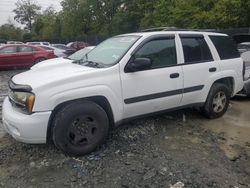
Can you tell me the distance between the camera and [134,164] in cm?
407

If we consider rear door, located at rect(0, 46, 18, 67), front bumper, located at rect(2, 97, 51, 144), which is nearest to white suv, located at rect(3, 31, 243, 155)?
front bumper, located at rect(2, 97, 51, 144)

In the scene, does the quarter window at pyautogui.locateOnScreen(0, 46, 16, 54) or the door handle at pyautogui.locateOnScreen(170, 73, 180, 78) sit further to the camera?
the quarter window at pyautogui.locateOnScreen(0, 46, 16, 54)

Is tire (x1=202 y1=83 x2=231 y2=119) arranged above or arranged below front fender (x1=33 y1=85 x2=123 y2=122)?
below

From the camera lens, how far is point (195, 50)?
18.0ft

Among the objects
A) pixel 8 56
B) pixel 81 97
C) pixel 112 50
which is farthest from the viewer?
pixel 8 56

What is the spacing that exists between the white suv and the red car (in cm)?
1100

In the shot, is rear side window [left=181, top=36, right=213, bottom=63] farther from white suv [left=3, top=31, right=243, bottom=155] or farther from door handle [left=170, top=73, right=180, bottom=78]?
door handle [left=170, top=73, right=180, bottom=78]

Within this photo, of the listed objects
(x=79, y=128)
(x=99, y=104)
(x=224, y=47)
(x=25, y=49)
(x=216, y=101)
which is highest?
(x=224, y=47)

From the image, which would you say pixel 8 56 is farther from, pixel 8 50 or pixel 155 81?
pixel 155 81

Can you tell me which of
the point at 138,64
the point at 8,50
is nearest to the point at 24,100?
the point at 138,64

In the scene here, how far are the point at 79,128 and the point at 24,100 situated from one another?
812 mm

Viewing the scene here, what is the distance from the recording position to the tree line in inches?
914

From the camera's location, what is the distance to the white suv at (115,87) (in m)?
3.97

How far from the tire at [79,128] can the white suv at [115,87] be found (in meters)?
0.01
